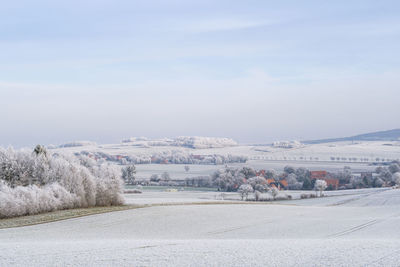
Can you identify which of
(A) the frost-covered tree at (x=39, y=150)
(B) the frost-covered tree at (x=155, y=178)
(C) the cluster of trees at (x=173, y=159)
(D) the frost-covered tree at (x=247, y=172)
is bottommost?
(B) the frost-covered tree at (x=155, y=178)

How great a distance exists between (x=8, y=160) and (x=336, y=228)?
1158 inches

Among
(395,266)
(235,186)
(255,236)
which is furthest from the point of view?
(235,186)

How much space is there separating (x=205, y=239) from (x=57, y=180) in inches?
823

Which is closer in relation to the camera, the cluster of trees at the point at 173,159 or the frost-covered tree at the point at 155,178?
the frost-covered tree at the point at 155,178

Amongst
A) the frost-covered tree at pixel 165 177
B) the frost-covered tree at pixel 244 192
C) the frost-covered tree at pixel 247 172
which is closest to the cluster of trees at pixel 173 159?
the frost-covered tree at pixel 165 177

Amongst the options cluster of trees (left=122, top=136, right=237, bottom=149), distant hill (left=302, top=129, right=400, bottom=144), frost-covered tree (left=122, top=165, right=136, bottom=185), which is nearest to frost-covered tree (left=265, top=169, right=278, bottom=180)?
frost-covered tree (left=122, top=165, right=136, bottom=185)

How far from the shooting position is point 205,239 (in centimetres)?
2033

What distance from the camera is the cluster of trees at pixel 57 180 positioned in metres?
32.4

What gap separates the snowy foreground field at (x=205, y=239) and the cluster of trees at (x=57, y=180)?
16.3 ft

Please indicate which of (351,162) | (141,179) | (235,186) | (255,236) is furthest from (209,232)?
(351,162)

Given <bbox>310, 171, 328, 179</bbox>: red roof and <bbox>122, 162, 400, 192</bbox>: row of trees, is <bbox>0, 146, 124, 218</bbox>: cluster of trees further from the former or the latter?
<bbox>310, 171, 328, 179</bbox>: red roof

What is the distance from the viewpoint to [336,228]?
2489 centimetres

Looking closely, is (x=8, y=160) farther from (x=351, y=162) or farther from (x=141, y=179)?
(x=351, y=162)

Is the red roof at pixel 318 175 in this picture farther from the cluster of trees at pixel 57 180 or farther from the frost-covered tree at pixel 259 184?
the cluster of trees at pixel 57 180
